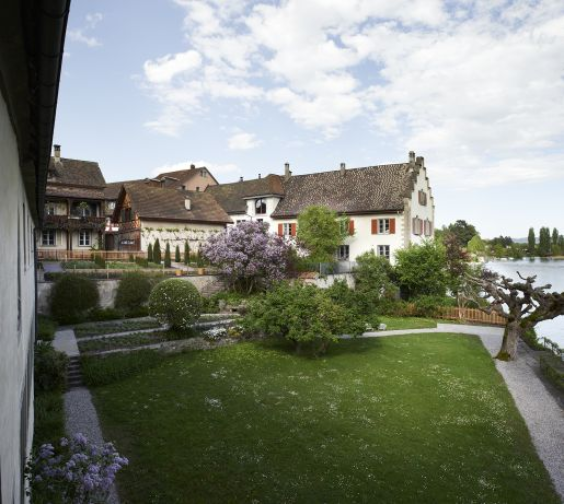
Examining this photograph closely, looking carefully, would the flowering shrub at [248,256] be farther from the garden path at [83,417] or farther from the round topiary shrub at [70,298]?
the garden path at [83,417]

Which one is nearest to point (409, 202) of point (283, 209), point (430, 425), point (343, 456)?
point (283, 209)

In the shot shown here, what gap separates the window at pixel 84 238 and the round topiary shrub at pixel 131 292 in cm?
1489

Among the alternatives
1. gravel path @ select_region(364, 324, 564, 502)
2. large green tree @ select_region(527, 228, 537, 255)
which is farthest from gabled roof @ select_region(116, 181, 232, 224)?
large green tree @ select_region(527, 228, 537, 255)

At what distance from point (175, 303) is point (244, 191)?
31515 millimetres

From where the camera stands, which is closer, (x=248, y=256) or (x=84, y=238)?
(x=248, y=256)

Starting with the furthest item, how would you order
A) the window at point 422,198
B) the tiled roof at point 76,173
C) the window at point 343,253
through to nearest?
the window at point 343,253 → the window at point 422,198 → the tiled roof at point 76,173

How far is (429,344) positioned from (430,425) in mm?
10384

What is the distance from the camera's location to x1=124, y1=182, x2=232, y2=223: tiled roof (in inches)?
1598

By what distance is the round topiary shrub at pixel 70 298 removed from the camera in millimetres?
24422

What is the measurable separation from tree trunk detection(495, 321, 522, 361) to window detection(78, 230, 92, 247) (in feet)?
115

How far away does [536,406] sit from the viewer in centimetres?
1470

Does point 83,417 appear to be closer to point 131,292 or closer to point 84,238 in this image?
point 131,292

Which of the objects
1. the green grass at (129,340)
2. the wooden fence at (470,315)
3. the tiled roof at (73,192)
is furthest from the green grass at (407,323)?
the tiled roof at (73,192)

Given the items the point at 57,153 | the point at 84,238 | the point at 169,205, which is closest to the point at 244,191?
the point at 169,205
